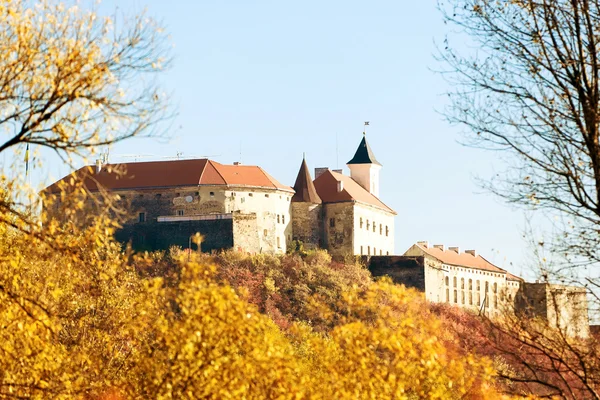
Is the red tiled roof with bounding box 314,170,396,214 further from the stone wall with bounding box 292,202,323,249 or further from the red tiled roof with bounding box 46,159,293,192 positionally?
the red tiled roof with bounding box 46,159,293,192

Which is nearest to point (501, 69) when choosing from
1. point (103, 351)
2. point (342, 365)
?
point (342, 365)

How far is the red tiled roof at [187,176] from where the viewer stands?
252ft

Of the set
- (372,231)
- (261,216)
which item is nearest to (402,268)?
(372,231)

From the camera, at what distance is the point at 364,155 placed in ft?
306

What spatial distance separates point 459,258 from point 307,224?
54.2ft

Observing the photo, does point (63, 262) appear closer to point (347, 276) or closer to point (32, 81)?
point (32, 81)

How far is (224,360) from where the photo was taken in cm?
1892

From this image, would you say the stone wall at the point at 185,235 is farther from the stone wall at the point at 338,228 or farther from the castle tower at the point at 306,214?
the stone wall at the point at 338,228

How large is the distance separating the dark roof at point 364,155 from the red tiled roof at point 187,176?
47.3 feet

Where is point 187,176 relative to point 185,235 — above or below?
above

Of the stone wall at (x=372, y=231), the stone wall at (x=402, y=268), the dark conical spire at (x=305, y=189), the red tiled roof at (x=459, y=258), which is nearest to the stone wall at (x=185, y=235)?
the dark conical spire at (x=305, y=189)

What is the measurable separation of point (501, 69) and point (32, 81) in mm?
6142

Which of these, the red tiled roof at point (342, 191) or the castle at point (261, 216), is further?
the red tiled roof at point (342, 191)

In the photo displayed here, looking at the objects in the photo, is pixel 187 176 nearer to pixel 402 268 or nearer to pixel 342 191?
→ pixel 342 191
